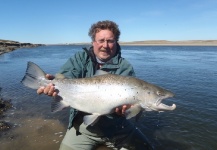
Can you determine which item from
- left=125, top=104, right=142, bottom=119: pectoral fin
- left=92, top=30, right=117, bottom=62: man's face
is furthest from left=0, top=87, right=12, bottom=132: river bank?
left=125, top=104, right=142, bottom=119: pectoral fin

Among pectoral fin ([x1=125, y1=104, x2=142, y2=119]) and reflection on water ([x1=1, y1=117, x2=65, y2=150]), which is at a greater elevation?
pectoral fin ([x1=125, y1=104, x2=142, y2=119])

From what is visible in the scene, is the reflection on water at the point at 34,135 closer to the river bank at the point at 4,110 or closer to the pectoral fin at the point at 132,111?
the river bank at the point at 4,110

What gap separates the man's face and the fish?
3.14 ft

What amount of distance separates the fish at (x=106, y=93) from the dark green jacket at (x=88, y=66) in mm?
758

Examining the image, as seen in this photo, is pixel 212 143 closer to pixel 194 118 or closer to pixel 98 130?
pixel 194 118

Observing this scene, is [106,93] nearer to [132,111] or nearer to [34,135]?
[132,111]

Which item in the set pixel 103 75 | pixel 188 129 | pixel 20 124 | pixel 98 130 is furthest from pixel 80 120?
pixel 188 129

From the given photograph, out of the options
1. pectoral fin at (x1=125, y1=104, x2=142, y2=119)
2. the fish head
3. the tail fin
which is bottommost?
pectoral fin at (x1=125, y1=104, x2=142, y2=119)

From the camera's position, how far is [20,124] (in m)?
9.38

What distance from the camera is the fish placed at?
4.68 m

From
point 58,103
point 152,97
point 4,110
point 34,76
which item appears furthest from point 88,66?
point 4,110

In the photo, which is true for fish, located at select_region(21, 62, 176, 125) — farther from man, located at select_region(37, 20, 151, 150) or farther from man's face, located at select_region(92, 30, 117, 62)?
man's face, located at select_region(92, 30, 117, 62)

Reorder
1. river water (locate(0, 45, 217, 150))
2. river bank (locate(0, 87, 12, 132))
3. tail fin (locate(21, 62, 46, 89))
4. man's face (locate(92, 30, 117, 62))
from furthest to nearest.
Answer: river bank (locate(0, 87, 12, 132)) → river water (locate(0, 45, 217, 150)) → man's face (locate(92, 30, 117, 62)) → tail fin (locate(21, 62, 46, 89))

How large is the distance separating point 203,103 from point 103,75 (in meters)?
8.54
